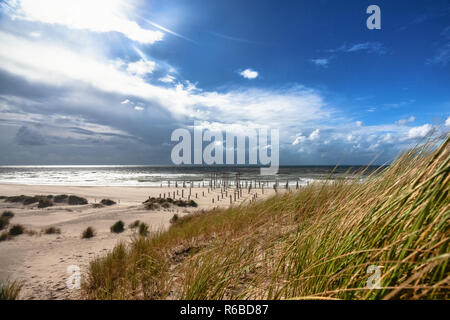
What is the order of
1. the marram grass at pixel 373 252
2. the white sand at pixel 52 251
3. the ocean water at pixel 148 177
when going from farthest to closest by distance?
the ocean water at pixel 148 177
the white sand at pixel 52 251
the marram grass at pixel 373 252

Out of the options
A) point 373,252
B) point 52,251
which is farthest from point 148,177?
point 373,252

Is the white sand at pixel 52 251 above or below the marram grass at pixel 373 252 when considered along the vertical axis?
below

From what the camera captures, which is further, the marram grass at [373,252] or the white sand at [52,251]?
the white sand at [52,251]

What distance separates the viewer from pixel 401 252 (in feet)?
4.27

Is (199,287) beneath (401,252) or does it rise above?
beneath

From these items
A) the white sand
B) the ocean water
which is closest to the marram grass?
the white sand

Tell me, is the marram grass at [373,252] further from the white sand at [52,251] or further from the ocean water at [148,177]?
the ocean water at [148,177]

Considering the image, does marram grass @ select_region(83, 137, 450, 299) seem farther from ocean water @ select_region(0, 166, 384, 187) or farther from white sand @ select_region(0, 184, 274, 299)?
ocean water @ select_region(0, 166, 384, 187)

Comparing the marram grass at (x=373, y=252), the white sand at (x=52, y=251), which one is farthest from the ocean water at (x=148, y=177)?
the white sand at (x=52, y=251)
